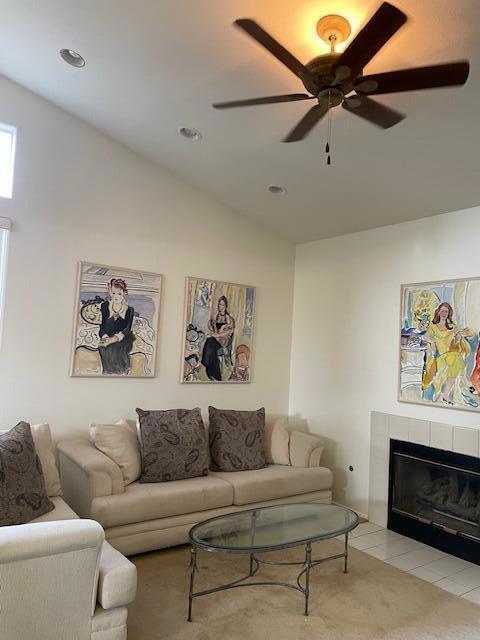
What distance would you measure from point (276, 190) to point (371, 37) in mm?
2454

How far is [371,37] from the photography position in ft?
5.82

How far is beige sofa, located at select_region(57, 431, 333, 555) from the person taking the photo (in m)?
3.13

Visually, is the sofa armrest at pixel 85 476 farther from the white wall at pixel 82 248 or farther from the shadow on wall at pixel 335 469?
the shadow on wall at pixel 335 469

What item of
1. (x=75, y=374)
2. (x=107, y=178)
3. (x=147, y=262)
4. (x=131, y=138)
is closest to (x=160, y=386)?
(x=75, y=374)

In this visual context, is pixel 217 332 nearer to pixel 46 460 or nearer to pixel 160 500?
pixel 160 500

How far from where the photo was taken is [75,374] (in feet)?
12.7

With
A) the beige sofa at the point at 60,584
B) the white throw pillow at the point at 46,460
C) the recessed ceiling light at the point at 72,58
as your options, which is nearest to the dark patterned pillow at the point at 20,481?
the white throw pillow at the point at 46,460

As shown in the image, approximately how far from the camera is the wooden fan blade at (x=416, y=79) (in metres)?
1.88

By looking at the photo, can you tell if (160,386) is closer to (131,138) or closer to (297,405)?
(297,405)

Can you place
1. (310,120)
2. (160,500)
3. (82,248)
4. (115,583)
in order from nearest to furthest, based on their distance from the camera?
1. (115,583)
2. (310,120)
3. (160,500)
4. (82,248)

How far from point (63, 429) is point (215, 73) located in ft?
9.38

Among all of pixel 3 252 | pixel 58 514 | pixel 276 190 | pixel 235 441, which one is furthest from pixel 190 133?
pixel 58 514

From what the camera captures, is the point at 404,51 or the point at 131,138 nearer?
the point at 404,51

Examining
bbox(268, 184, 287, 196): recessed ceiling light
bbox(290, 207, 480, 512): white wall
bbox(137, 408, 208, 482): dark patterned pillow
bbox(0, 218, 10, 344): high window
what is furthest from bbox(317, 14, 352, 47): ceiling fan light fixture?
bbox(137, 408, 208, 482): dark patterned pillow
